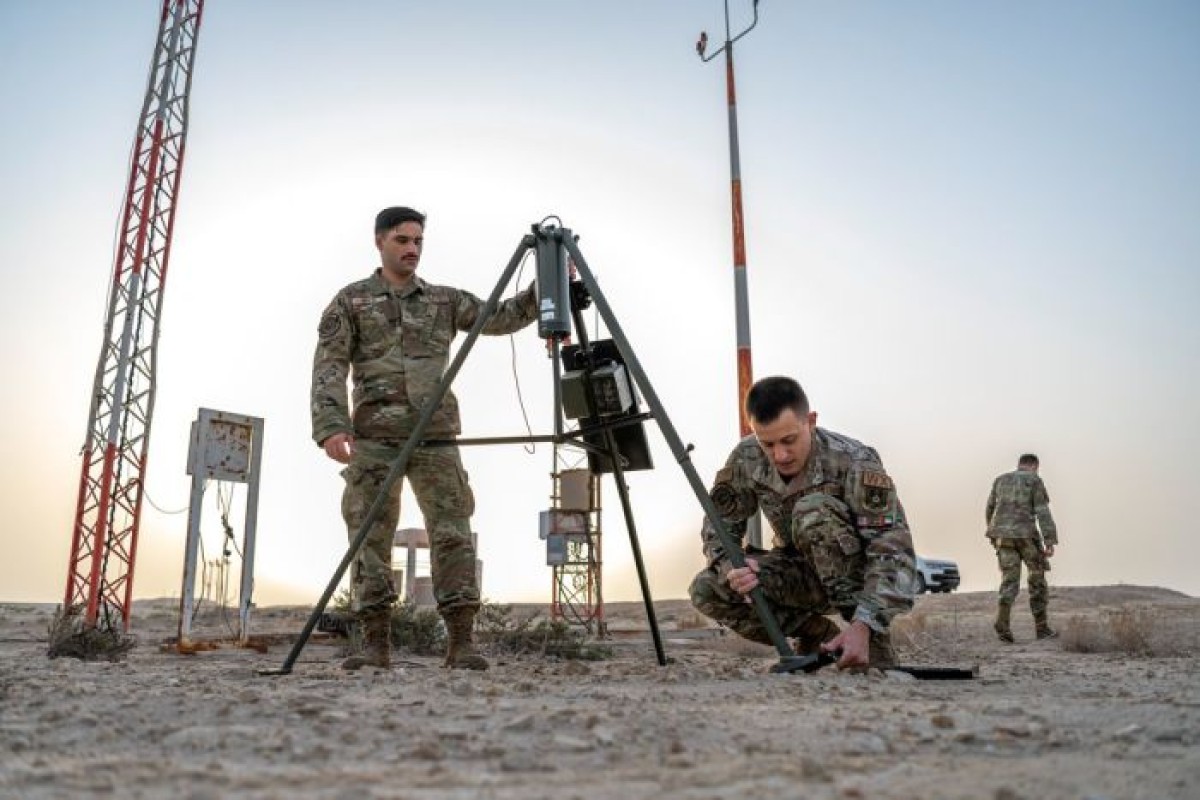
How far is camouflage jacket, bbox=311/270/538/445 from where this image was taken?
515cm

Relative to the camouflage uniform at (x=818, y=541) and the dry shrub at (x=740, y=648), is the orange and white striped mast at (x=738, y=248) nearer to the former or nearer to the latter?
the dry shrub at (x=740, y=648)

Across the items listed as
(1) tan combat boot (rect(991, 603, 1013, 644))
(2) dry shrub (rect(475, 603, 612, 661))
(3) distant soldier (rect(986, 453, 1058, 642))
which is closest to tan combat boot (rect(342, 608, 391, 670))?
(2) dry shrub (rect(475, 603, 612, 661))

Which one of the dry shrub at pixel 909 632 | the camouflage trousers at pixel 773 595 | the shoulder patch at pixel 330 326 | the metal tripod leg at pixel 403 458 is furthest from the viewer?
the dry shrub at pixel 909 632

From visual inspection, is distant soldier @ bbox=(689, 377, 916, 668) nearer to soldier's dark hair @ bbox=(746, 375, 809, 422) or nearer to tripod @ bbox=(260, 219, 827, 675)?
soldier's dark hair @ bbox=(746, 375, 809, 422)

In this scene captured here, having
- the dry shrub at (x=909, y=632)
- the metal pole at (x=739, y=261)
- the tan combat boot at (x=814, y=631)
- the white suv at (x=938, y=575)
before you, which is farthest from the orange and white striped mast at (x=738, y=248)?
the white suv at (x=938, y=575)

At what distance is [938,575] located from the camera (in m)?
26.5

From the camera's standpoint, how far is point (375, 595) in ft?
16.7

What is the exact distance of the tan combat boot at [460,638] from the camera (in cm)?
511

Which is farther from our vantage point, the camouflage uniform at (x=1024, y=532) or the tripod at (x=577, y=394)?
the camouflage uniform at (x=1024, y=532)

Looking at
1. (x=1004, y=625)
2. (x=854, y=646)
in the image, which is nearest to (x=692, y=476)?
(x=854, y=646)

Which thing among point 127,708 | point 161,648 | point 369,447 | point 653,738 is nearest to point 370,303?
point 369,447

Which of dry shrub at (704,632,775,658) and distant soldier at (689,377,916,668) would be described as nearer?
distant soldier at (689,377,916,668)

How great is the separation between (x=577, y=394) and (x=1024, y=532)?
27.1 feet

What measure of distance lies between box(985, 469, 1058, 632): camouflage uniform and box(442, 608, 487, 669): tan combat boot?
807cm
